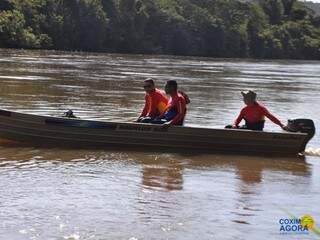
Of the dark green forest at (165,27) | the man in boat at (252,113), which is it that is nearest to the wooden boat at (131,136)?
the man in boat at (252,113)

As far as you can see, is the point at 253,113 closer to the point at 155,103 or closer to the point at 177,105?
the point at 177,105

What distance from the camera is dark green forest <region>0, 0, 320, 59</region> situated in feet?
259

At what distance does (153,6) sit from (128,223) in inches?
3718

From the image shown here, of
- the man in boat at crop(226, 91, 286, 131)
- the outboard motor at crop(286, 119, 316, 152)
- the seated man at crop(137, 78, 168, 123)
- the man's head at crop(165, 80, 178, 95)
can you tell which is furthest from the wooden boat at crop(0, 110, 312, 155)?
the man's head at crop(165, 80, 178, 95)

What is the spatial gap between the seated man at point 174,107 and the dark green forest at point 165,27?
6019 centimetres

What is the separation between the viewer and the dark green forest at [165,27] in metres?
78.9

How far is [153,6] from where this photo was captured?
99.9 meters

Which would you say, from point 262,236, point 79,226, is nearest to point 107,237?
point 79,226

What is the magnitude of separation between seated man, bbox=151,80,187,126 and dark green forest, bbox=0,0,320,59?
6019 cm

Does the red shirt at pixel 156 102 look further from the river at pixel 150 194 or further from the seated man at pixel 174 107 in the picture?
the river at pixel 150 194

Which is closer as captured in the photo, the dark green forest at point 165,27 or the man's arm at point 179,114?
the man's arm at point 179,114

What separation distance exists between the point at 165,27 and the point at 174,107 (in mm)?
88955

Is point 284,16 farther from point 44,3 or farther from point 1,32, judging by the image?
point 1,32

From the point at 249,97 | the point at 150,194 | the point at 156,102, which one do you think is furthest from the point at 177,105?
the point at 150,194
